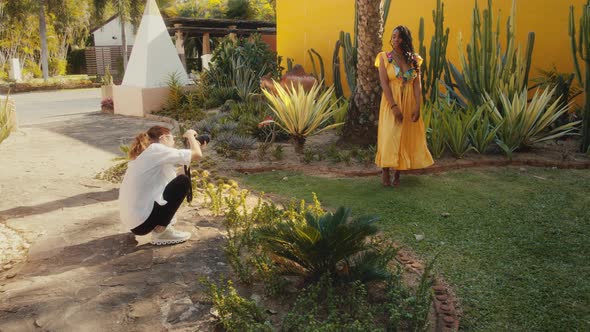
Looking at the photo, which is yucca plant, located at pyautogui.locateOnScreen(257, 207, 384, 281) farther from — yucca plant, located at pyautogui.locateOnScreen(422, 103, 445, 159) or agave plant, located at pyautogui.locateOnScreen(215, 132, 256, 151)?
agave plant, located at pyautogui.locateOnScreen(215, 132, 256, 151)

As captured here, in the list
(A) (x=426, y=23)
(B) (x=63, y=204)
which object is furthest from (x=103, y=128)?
(A) (x=426, y=23)

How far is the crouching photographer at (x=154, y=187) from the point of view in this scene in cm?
Answer: 398

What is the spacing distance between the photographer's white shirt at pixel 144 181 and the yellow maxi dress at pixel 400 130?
7.51 ft

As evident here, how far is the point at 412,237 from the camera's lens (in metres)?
4.32

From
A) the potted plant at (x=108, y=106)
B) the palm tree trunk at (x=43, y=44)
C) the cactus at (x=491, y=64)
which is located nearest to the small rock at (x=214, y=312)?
the cactus at (x=491, y=64)

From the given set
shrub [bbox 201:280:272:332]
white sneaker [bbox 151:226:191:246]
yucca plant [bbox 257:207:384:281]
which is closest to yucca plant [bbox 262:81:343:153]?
white sneaker [bbox 151:226:191:246]

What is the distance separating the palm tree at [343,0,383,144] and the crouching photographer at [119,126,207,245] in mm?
3557

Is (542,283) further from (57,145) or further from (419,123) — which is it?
(57,145)

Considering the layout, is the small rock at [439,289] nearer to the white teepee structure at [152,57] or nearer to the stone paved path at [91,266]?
the stone paved path at [91,266]

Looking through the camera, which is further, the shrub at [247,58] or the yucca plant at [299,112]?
the shrub at [247,58]

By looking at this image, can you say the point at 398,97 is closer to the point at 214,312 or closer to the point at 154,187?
the point at 154,187

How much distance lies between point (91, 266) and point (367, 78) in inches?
178

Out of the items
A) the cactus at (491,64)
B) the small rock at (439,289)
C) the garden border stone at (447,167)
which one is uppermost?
the cactus at (491,64)

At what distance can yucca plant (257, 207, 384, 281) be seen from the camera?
3.07m
